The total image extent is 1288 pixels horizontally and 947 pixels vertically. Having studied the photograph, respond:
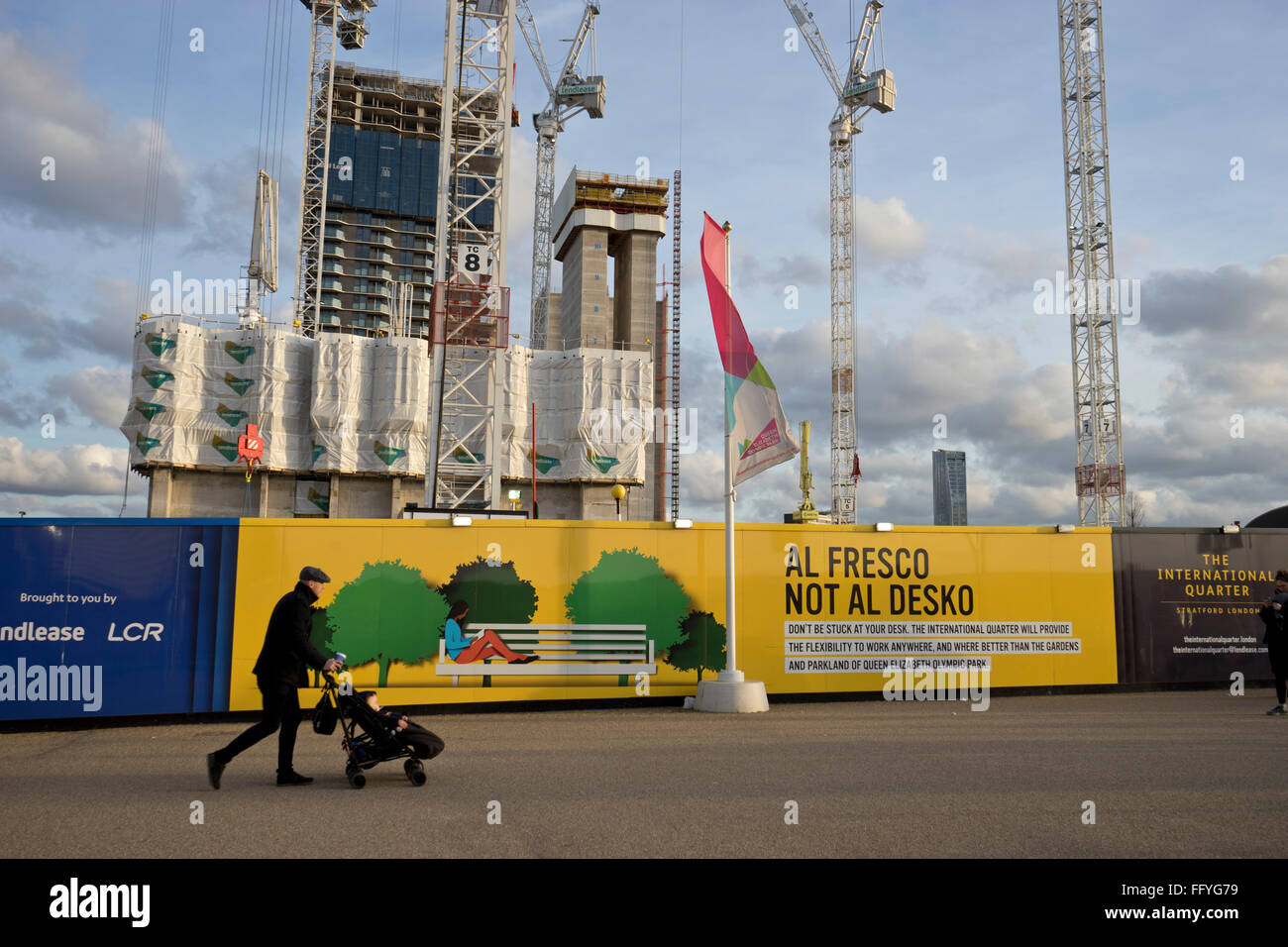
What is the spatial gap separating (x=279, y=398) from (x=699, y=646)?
58.8m

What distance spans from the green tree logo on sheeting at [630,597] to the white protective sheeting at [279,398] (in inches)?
2164

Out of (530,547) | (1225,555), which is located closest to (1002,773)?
(530,547)

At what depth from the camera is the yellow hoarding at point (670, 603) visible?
12.9 m

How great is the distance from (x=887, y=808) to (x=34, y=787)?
7279mm

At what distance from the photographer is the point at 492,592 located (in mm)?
13328

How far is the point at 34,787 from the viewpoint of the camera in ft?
26.7

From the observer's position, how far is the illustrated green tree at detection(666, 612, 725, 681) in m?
13.9

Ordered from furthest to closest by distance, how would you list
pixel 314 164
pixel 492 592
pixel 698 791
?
pixel 314 164
pixel 492 592
pixel 698 791

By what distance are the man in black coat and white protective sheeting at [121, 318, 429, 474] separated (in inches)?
2337

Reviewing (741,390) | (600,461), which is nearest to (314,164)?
(600,461)

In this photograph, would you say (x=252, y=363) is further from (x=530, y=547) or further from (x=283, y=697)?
(x=283, y=697)

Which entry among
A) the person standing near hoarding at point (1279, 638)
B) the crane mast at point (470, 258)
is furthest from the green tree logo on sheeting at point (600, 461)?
the person standing near hoarding at point (1279, 638)

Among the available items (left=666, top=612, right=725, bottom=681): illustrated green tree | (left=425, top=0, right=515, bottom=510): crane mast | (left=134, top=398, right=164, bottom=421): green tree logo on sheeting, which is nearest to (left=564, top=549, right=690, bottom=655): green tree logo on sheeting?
(left=666, top=612, right=725, bottom=681): illustrated green tree

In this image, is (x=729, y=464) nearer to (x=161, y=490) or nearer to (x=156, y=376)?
(x=161, y=490)
